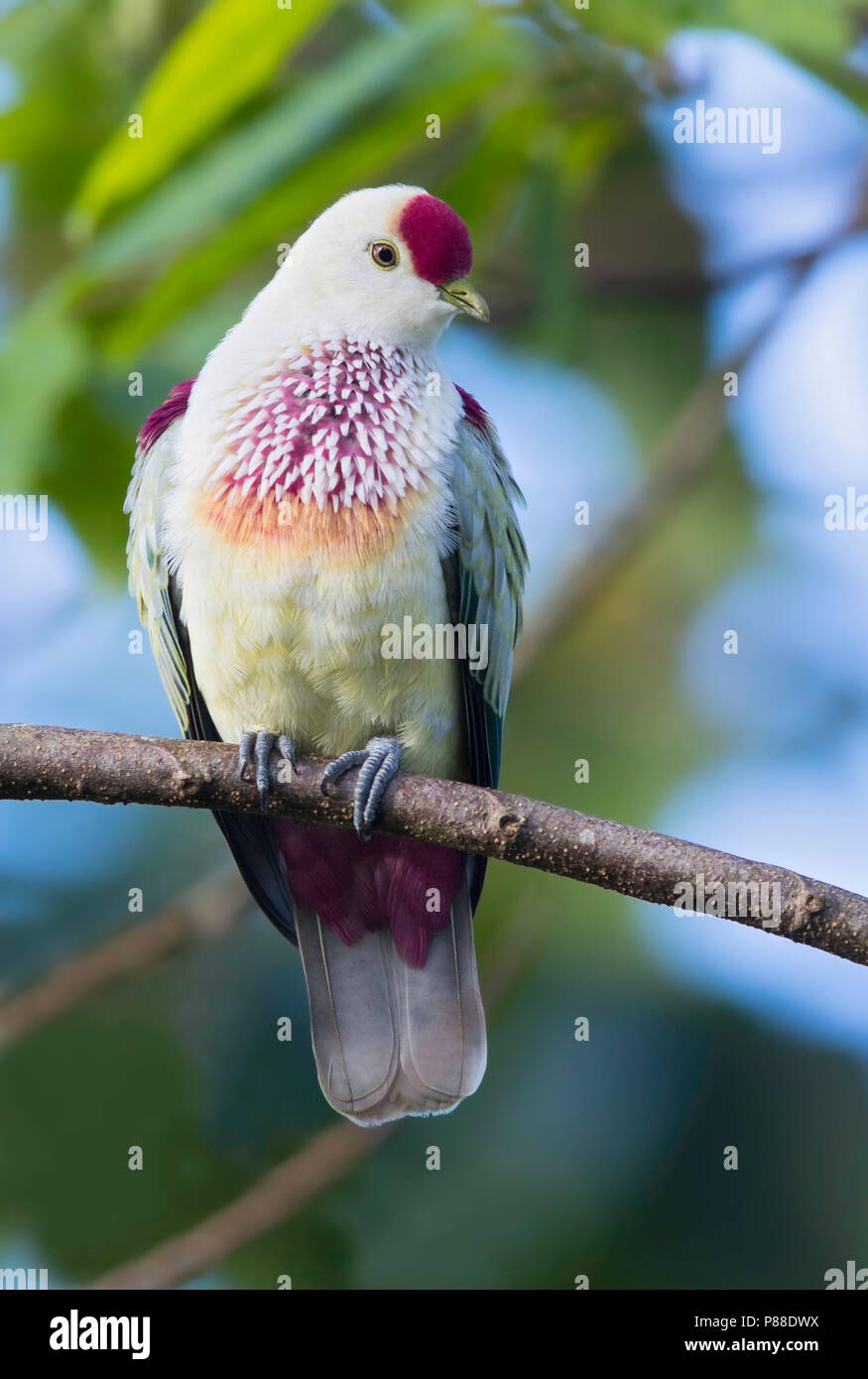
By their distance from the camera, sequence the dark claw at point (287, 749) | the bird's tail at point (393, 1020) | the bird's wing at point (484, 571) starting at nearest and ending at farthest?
the dark claw at point (287, 749), the bird's wing at point (484, 571), the bird's tail at point (393, 1020)

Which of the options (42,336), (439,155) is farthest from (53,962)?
(439,155)

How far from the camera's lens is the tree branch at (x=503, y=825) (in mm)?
2424

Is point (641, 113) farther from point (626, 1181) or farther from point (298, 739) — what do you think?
point (626, 1181)

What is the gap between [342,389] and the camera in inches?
133

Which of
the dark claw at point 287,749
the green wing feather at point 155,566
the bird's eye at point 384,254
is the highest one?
the bird's eye at point 384,254

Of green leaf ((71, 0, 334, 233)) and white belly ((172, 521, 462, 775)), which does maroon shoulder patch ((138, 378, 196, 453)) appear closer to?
white belly ((172, 521, 462, 775))

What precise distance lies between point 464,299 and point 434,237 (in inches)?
6.4

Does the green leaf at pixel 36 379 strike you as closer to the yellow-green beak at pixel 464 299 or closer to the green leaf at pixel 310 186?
the green leaf at pixel 310 186

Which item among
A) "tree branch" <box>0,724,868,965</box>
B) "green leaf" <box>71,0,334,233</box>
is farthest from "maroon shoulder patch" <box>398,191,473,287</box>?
"tree branch" <box>0,724,868,965</box>

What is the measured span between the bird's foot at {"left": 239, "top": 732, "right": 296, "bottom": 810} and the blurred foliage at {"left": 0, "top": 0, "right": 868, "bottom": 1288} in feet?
2.34

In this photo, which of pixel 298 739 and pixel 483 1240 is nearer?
pixel 298 739

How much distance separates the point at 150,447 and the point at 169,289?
47cm

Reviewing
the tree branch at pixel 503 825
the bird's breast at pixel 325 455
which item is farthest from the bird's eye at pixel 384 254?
the tree branch at pixel 503 825
